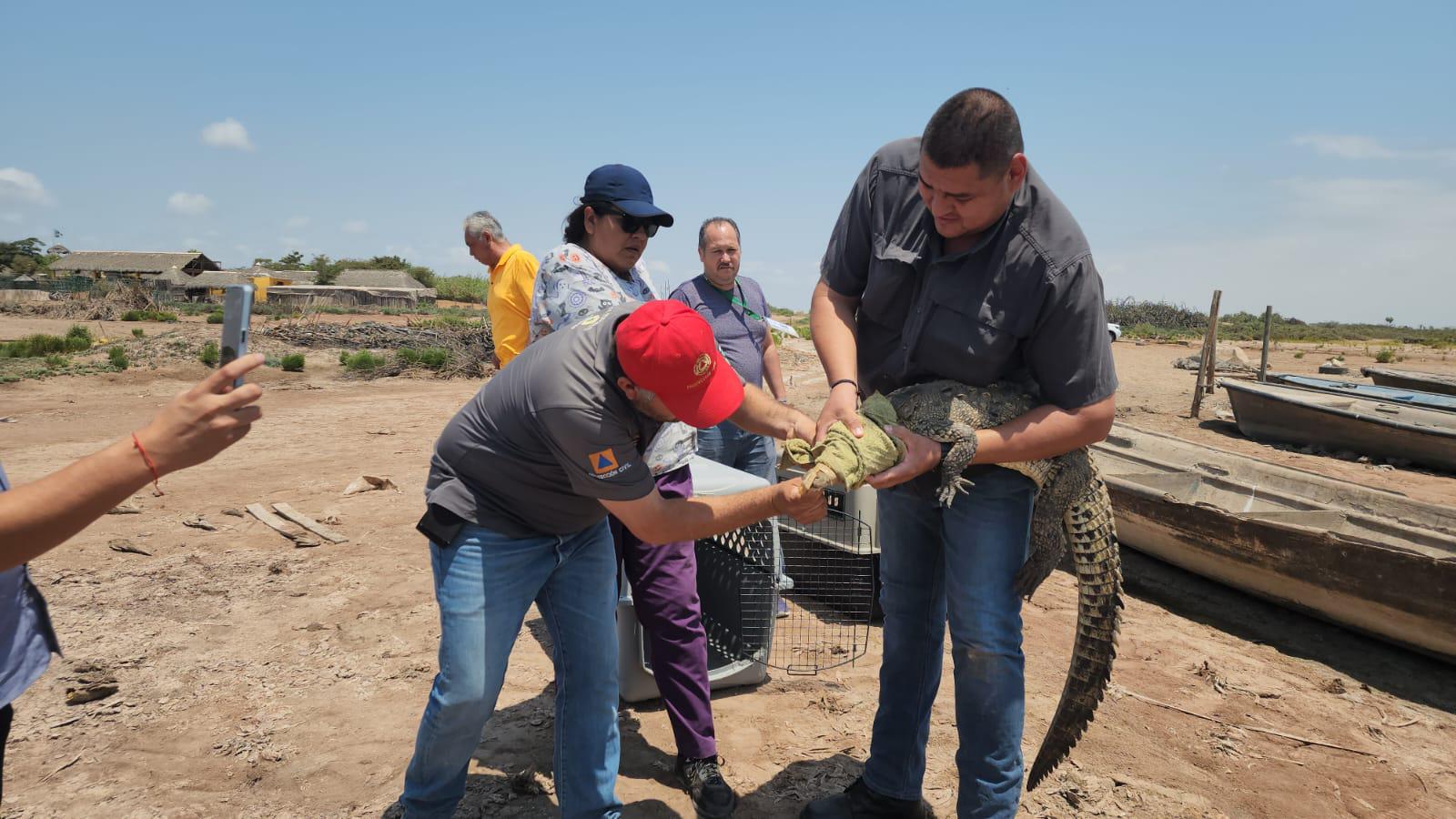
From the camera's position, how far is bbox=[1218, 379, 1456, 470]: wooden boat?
9.88 metres

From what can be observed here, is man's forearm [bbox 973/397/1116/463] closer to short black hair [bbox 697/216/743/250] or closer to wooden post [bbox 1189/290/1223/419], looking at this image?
short black hair [bbox 697/216/743/250]

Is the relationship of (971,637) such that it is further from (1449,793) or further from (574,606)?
(1449,793)

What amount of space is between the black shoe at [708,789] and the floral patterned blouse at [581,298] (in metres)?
1.16

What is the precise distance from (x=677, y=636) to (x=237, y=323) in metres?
2.07

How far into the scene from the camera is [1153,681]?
4273mm

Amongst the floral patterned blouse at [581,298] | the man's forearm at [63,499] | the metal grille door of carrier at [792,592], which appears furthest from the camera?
the metal grille door of carrier at [792,592]

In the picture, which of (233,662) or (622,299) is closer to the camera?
(622,299)

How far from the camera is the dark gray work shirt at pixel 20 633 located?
1589mm

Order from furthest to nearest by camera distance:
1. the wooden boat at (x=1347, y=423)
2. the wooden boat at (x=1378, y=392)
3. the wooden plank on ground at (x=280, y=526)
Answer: the wooden boat at (x=1378, y=392) < the wooden boat at (x=1347, y=423) < the wooden plank on ground at (x=280, y=526)

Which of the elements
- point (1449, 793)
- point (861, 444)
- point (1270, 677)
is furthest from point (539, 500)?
point (1270, 677)

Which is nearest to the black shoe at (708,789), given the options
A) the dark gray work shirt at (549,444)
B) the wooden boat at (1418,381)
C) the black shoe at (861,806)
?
the black shoe at (861,806)

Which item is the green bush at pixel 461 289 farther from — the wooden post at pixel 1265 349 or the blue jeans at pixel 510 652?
the blue jeans at pixel 510 652

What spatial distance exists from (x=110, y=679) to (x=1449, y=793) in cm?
599

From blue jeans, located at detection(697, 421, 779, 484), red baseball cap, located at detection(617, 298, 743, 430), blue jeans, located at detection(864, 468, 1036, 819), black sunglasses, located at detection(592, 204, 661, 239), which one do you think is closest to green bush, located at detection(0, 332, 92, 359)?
blue jeans, located at detection(697, 421, 779, 484)
